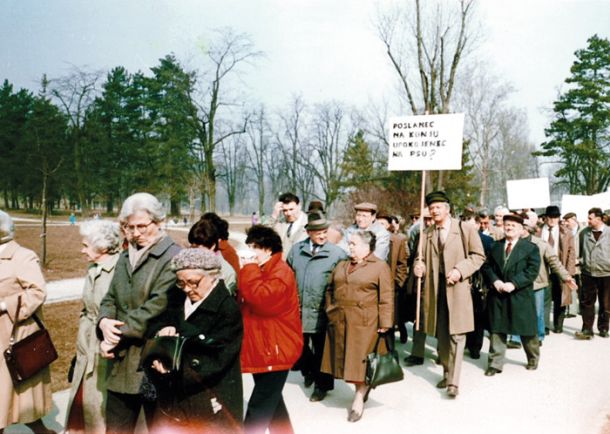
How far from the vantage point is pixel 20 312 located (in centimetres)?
388

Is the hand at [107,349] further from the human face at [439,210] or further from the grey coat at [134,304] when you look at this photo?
the human face at [439,210]

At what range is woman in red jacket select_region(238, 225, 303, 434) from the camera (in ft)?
12.6

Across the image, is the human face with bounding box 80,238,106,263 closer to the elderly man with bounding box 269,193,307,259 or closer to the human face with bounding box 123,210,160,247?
the human face with bounding box 123,210,160,247

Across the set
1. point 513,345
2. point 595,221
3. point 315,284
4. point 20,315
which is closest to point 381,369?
point 315,284

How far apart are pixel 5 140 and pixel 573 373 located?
52.2 m

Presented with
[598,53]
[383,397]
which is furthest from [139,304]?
[598,53]

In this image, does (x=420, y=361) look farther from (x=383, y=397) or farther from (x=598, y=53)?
(x=598, y=53)

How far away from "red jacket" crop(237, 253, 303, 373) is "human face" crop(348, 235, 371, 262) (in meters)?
1.10

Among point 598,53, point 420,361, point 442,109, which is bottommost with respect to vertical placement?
point 420,361

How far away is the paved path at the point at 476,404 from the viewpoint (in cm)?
470

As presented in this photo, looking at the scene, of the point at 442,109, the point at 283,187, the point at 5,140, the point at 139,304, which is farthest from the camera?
the point at 283,187

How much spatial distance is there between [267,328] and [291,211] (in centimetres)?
296

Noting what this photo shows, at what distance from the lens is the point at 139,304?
3400 millimetres

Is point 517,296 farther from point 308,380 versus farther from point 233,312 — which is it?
point 233,312
